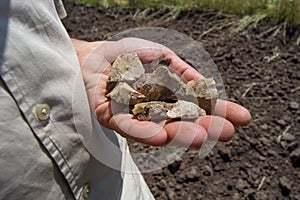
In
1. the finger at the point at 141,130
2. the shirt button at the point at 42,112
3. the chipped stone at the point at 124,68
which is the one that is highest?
the shirt button at the point at 42,112

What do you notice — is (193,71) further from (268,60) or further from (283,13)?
(283,13)

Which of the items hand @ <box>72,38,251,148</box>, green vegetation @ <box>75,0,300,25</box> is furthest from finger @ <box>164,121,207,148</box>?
green vegetation @ <box>75,0,300,25</box>

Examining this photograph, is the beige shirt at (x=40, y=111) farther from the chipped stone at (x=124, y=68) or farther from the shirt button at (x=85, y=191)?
the chipped stone at (x=124, y=68)

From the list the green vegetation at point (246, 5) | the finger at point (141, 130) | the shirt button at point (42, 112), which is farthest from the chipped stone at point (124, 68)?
the green vegetation at point (246, 5)

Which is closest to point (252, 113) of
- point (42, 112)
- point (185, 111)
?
point (185, 111)

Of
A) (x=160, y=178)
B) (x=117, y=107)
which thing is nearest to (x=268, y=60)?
(x=160, y=178)

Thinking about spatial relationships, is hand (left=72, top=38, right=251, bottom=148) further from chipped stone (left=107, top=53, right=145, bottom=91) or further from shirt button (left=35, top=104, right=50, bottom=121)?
shirt button (left=35, top=104, right=50, bottom=121)

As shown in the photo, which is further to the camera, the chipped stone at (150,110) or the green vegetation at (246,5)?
the green vegetation at (246,5)
